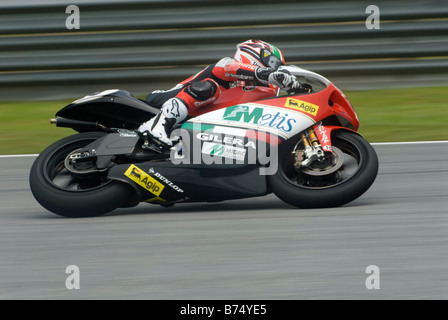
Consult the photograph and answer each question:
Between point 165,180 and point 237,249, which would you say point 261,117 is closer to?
point 165,180

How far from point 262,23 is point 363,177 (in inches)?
187

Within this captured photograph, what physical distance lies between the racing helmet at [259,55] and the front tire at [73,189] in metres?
1.16

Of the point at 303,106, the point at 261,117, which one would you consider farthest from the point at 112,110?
the point at 303,106

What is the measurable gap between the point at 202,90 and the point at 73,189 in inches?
44.3

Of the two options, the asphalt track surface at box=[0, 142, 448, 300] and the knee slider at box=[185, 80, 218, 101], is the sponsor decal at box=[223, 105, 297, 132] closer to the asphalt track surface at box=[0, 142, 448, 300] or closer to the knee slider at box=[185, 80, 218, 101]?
the knee slider at box=[185, 80, 218, 101]

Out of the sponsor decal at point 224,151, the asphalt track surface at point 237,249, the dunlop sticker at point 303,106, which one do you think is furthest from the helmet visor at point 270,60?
the asphalt track surface at point 237,249

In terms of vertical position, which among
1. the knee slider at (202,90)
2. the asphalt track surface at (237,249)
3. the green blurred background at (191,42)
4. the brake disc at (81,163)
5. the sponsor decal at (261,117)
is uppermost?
the green blurred background at (191,42)

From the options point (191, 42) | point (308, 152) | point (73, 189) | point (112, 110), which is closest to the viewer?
point (308, 152)

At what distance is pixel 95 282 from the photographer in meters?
3.96

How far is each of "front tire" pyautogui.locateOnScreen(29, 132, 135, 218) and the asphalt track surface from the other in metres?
0.10

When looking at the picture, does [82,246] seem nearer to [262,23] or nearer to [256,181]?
[256,181]

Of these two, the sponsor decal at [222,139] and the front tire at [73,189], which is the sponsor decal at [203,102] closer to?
the sponsor decal at [222,139]

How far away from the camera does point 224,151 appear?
5.18 metres

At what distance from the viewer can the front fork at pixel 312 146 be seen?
Answer: 509 cm
